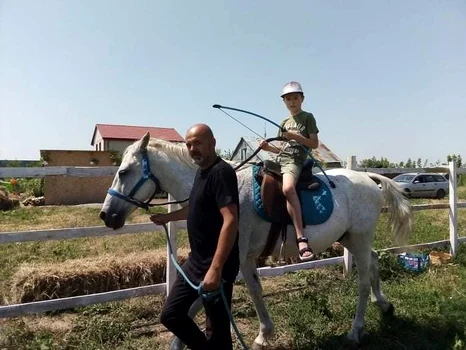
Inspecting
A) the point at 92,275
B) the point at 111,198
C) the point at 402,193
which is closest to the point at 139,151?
the point at 111,198

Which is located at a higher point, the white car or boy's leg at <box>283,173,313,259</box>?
boy's leg at <box>283,173,313,259</box>

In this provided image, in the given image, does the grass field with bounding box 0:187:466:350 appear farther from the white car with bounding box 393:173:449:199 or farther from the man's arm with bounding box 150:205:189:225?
the white car with bounding box 393:173:449:199

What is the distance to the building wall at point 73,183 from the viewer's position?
21.1 metres

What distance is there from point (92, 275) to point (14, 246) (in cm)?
407

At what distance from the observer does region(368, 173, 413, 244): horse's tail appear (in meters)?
5.23

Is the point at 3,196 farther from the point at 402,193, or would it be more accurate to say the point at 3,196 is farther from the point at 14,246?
the point at 402,193

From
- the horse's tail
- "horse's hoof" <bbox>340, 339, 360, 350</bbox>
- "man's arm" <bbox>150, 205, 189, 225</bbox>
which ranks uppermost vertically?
"man's arm" <bbox>150, 205, 189, 225</bbox>

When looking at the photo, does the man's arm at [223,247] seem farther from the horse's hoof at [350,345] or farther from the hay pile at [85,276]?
the hay pile at [85,276]

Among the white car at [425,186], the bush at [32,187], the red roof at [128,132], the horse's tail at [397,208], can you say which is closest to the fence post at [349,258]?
the horse's tail at [397,208]

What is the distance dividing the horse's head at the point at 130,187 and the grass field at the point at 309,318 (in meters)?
1.55

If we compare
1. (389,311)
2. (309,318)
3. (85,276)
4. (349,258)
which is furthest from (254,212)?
(349,258)

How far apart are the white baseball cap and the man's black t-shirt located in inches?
72.4

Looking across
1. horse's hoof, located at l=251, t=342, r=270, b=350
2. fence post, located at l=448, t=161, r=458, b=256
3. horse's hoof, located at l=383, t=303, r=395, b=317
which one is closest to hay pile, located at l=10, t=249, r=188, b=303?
horse's hoof, located at l=251, t=342, r=270, b=350

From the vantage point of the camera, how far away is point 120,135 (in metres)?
42.8
